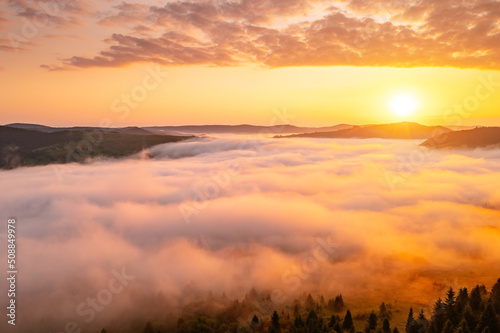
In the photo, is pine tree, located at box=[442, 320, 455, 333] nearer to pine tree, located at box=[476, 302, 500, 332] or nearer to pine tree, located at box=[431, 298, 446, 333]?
pine tree, located at box=[431, 298, 446, 333]

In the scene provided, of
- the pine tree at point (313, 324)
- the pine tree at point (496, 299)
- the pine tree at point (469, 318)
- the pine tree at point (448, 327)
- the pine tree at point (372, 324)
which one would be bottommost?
the pine tree at point (372, 324)

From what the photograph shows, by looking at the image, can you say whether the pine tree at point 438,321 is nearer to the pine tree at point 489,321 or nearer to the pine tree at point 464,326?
the pine tree at point 464,326

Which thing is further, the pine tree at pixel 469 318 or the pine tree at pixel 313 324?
the pine tree at pixel 313 324

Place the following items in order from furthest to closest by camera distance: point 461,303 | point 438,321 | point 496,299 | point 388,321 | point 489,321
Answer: point 388,321 < point 461,303 < point 438,321 < point 496,299 < point 489,321


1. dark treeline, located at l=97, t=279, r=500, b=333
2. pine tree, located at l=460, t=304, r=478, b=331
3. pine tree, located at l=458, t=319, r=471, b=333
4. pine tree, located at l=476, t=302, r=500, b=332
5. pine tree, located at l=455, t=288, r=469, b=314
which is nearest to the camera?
pine tree, located at l=476, t=302, r=500, b=332

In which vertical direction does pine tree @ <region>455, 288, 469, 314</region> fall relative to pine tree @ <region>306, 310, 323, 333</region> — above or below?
above

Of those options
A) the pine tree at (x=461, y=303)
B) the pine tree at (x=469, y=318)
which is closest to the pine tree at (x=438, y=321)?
the pine tree at (x=461, y=303)

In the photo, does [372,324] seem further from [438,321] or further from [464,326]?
[464,326]

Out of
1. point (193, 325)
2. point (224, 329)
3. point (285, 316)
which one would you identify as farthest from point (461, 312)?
point (193, 325)

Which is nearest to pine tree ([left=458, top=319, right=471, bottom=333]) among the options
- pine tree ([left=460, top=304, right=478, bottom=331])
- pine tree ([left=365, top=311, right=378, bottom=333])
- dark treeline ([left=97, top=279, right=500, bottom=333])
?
dark treeline ([left=97, top=279, right=500, bottom=333])

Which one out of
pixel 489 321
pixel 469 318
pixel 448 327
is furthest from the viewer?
pixel 469 318

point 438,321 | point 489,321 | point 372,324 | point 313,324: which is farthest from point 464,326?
point 313,324
